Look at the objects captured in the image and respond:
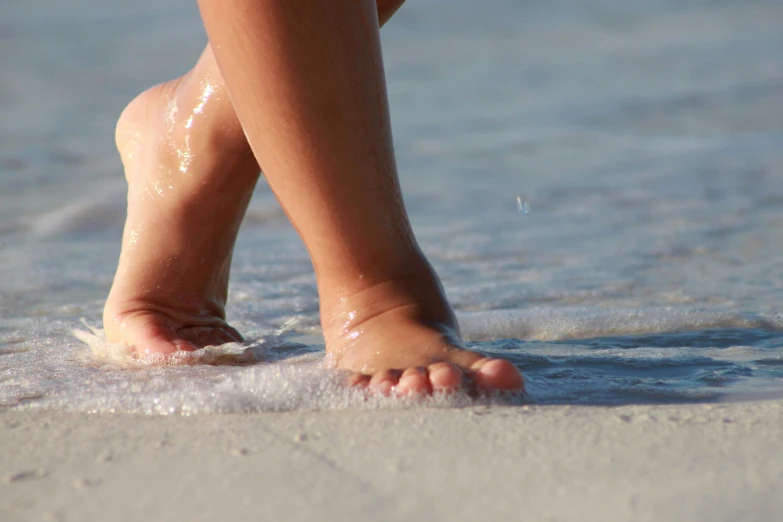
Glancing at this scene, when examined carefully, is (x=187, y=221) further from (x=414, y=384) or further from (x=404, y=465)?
(x=404, y=465)

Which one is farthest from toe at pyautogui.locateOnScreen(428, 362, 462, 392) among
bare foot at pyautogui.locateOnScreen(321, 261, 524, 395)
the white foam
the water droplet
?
the water droplet

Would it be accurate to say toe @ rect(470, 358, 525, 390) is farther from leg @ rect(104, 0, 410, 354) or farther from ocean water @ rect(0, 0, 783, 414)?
leg @ rect(104, 0, 410, 354)

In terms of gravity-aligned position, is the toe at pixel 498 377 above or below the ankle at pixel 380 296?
below

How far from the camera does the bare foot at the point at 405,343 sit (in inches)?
52.7

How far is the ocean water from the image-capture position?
1551 mm

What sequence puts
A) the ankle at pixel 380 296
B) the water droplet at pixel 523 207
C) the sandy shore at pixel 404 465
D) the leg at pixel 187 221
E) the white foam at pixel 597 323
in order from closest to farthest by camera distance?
the sandy shore at pixel 404 465
the ankle at pixel 380 296
the leg at pixel 187 221
the white foam at pixel 597 323
the water droplet at pixel 523 207

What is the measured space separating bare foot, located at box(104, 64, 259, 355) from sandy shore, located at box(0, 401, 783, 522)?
A: 0.59 meters

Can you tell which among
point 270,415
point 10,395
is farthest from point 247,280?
point 270,415

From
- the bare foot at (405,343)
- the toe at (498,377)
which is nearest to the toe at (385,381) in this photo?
the bare foot at (405,343)

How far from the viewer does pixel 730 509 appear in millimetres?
915

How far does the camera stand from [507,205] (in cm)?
370

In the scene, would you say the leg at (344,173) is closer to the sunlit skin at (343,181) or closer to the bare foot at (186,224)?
the sunlit skin at (343,181)

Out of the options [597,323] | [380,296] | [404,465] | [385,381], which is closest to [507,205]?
[597,323]

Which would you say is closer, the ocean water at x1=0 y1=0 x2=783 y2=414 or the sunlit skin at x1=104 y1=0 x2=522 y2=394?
the sunlit skin at x1=104 y1=0 x2=522 y2=394
